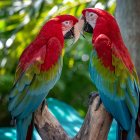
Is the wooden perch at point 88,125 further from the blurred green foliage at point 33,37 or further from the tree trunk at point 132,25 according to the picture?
the blurred green foliage at point 33,37

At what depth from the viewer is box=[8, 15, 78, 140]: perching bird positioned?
1100mm

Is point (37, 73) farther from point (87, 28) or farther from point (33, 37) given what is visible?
point (33, 37)

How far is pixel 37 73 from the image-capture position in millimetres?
1122

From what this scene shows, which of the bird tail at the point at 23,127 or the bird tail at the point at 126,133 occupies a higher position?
the bird tail at the point at 23,127

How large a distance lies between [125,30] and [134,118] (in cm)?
52

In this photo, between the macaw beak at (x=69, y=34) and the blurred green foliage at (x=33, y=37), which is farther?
the blurred green foliage at (x=33, y=37)

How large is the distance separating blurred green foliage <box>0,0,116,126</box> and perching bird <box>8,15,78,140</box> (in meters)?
0.76

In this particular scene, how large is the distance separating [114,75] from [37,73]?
0.63 feet

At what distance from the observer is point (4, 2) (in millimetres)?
2539

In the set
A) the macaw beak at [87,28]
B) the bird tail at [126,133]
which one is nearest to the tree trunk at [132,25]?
the macaw beak at [87,28]

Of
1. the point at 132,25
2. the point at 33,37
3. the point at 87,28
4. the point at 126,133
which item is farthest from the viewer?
the point at 33,37

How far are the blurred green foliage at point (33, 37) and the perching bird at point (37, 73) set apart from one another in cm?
76

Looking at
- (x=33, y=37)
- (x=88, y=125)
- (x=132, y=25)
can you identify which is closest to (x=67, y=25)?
(x=88, y=125)

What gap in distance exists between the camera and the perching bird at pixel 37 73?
1.10m
